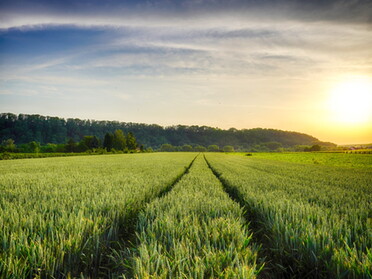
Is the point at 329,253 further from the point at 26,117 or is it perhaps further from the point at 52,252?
the point at 26,117

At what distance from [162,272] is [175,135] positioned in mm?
190210

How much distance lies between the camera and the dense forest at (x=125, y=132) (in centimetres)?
12075

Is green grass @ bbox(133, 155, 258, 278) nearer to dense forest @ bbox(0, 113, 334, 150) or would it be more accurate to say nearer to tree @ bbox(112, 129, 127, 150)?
tree @ bbox(112, 129, 127, 150)

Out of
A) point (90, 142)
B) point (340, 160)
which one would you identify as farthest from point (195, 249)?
point (90, 142)

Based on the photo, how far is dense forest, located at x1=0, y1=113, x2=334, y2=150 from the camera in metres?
121

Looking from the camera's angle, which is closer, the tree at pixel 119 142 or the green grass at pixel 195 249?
the green grass at pixel 195 249

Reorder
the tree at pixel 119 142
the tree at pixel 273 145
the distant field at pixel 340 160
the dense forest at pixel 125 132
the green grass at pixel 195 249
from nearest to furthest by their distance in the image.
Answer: the green grass at pixel 195 249
the distant field at pixel 340 160
the tree at pixel 119 142
the dense forest at pixel 125 132
the tree at pixel 273 145

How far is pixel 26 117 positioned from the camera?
13212cm

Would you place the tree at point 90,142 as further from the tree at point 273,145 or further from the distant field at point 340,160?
the tree at point 273,145

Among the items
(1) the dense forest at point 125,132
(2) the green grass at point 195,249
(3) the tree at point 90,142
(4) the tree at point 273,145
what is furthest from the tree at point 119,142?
(4) the tree at point 273,145

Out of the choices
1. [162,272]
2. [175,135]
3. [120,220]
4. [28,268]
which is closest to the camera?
[162,272]

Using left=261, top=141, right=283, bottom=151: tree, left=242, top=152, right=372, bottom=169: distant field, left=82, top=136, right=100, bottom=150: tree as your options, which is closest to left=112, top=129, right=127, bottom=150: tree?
left=82, top=136, right=100, bottom=150: tree

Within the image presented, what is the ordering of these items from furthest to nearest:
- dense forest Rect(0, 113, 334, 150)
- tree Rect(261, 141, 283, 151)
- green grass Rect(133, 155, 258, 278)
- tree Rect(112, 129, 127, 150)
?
tree Rect(261, 141, 283, 151) < dense forest Rect(0, 113, 334, 150) < tree Rect(112, 129, 127, 150) < green grass Rect(133, 155, 258, 278)

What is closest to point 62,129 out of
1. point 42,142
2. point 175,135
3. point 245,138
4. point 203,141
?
point 42,142
